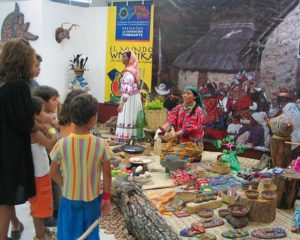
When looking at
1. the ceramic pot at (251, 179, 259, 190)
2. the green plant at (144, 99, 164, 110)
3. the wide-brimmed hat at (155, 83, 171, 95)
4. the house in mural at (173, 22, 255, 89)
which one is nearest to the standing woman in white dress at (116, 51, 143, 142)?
the green plant at (144, 99, 164, 110)

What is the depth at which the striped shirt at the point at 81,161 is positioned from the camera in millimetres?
2500

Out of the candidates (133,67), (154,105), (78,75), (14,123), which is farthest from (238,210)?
(78,75)

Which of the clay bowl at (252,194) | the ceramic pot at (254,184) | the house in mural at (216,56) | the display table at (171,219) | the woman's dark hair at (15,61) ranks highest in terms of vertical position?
the house in mural at (216,56)

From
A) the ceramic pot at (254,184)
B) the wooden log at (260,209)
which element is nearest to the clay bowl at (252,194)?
the wooden log at (260,209)

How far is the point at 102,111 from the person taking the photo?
9062mm

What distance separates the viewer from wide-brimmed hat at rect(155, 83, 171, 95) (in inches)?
308

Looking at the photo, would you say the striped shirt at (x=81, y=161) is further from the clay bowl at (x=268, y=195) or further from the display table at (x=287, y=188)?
the display table at (x=287, y=188)

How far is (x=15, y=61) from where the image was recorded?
2734 mm

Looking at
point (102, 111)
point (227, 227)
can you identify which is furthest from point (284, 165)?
point (102, 111)

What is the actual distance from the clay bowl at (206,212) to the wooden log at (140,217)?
0.62 m

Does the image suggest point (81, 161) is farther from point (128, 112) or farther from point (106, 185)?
point (128, 112)

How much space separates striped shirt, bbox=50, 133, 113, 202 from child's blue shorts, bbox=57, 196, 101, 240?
0.04 m

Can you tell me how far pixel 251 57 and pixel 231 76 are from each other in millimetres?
475

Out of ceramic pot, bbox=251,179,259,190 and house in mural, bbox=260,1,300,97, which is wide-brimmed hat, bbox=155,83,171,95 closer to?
house in mural, bbox=260,1,300,97
